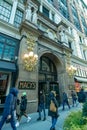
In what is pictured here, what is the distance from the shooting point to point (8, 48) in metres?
9.69

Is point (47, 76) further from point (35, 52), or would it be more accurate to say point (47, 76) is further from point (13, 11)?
point (13, 11)

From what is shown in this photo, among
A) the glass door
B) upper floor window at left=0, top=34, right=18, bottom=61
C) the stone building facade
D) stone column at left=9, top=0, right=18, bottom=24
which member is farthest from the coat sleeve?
stone column at left=9, top=0, right=18, bottom=24

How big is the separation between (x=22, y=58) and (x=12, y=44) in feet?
6.51

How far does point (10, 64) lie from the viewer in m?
8.89

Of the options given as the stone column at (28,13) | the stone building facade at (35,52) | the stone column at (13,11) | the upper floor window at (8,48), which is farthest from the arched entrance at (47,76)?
the stone column at (13,11)

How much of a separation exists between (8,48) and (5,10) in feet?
15.1

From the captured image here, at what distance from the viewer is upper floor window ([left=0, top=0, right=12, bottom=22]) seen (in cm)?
1082

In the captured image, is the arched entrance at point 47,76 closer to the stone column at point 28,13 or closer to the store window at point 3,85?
the store window at point 3,85

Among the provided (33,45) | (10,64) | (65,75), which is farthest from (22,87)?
(65,75)

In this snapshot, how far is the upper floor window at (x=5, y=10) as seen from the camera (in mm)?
10819

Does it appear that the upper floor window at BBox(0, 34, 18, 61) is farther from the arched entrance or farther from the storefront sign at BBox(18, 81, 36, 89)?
the arched entrance

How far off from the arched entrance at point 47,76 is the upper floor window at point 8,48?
373 centimetres

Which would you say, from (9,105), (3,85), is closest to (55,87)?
(3,85)

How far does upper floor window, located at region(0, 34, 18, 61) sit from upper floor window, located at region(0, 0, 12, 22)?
8.10ft
